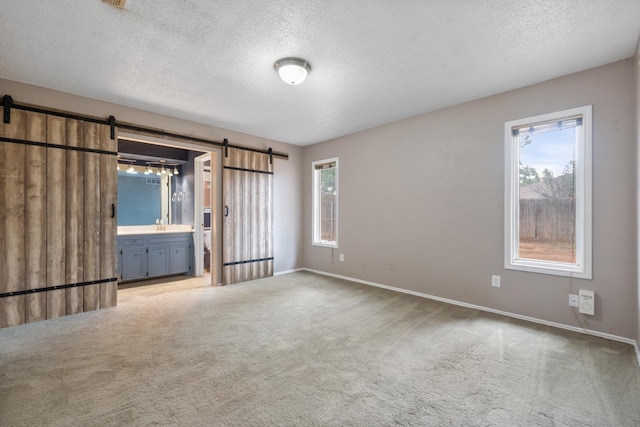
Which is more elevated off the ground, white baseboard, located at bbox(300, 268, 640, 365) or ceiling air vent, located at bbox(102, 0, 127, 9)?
ceiling air vent, located at bbox(102, 0, 127, 9)

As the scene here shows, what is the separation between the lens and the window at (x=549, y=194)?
9.01 feet

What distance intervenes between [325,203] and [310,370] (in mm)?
3649

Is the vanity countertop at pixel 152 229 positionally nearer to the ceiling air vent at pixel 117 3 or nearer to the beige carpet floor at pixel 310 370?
the beige carpet floor at pixel 310 370

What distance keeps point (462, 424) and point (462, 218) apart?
2475mm

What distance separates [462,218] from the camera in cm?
356

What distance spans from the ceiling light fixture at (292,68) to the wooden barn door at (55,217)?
243 centimetres

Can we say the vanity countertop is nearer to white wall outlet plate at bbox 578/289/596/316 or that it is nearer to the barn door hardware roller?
the barn door hardware roller

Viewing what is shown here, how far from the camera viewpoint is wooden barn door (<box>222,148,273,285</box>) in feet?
15.1

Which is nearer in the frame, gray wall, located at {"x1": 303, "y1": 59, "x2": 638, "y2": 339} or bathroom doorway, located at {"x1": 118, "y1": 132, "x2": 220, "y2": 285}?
gray wall, located at {"x1": 303, "y1": 59, "x2": 638, "y2": 339}

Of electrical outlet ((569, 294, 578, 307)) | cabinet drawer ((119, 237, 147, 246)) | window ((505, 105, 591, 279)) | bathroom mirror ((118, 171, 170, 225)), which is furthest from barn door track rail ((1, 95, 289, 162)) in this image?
electrical outlet ((569, 294, 578, 307))

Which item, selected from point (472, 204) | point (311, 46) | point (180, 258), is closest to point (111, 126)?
point (180, 258)

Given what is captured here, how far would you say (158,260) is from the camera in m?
5.03

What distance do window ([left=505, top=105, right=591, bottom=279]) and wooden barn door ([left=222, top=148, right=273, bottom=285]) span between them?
11.9 ft

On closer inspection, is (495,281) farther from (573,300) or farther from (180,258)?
(180,258)
